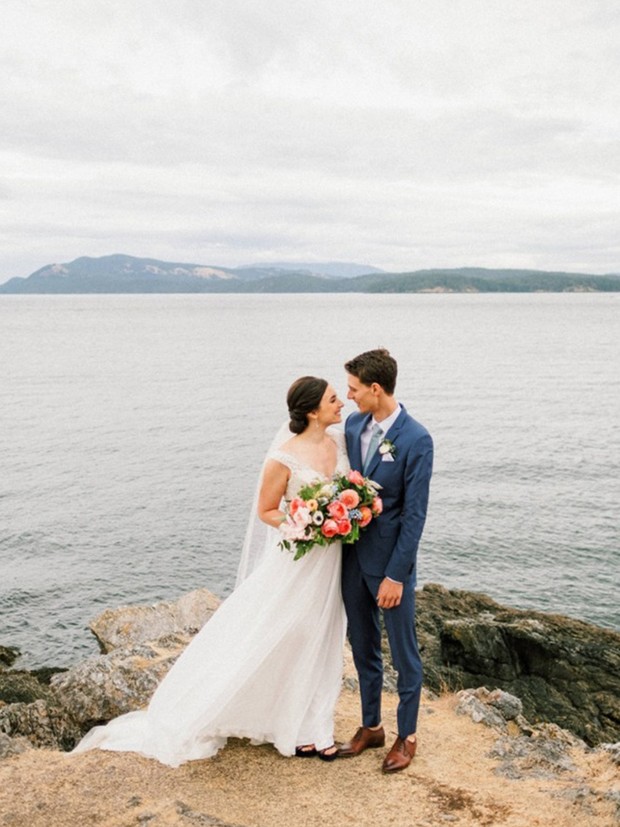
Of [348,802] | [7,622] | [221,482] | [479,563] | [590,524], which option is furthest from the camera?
[221,482]

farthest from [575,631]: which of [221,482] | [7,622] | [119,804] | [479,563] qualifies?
[221,482]

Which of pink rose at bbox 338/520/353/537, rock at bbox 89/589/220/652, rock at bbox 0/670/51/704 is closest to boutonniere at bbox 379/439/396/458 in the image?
pink rose at bbox 338/520/353/537

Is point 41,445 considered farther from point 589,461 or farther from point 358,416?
point 358,416

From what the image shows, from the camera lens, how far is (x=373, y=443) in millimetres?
5996

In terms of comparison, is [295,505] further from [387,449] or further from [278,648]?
[278,648]

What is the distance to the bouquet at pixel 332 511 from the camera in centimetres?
560

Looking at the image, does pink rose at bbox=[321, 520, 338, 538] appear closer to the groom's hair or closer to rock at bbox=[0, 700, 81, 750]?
the groom's hair

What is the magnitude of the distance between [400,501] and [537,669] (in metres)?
9.12

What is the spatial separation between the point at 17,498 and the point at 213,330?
107311mm

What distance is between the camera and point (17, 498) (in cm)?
2892

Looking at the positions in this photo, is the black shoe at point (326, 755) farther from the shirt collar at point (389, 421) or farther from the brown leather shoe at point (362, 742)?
the shirt collar at point (389, 421)

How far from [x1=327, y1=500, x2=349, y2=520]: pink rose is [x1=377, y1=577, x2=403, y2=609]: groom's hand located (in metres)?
0.69

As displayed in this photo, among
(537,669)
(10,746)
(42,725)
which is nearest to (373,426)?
(10,746)

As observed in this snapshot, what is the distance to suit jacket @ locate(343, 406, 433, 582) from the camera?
5.76m
